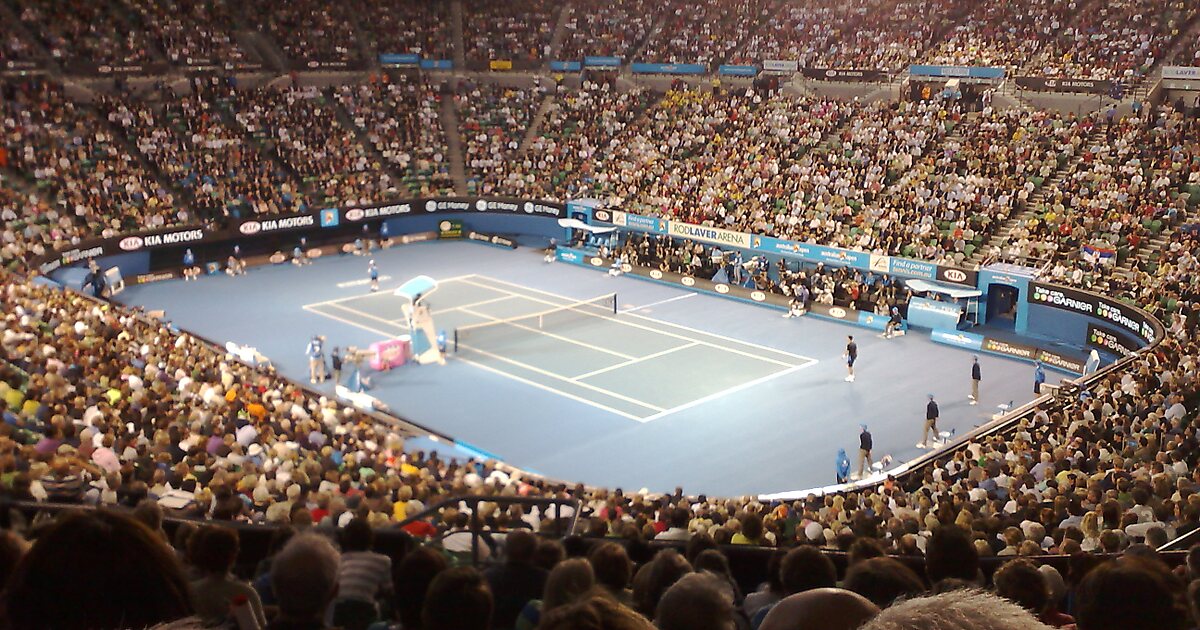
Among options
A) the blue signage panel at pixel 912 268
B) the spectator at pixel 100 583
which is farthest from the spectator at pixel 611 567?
the blue signage panel at pixel 912 268

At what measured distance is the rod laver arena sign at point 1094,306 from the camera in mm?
30477

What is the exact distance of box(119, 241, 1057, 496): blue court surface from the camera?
26.1 meters

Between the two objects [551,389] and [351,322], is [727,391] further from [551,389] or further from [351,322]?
[351,322]

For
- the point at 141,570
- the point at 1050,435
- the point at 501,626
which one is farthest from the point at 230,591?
the point at 1050,435

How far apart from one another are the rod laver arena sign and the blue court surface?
286cm

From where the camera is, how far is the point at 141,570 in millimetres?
2543

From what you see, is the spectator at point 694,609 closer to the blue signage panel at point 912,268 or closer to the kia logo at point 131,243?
the blue signage panel at point 912,268

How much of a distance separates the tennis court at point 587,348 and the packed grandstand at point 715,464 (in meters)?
6.41

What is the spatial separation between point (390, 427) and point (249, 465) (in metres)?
7.97

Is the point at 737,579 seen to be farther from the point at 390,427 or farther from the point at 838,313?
the point at 838,313

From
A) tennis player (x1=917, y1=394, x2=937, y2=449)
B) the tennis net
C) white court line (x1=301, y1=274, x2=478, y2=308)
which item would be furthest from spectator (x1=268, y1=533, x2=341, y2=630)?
white court line (x1=301, y1=274, x2=478, y2=308)

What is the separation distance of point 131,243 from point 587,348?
19.8m

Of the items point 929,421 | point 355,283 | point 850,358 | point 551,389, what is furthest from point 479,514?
point 355,283

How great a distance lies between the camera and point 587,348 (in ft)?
114
